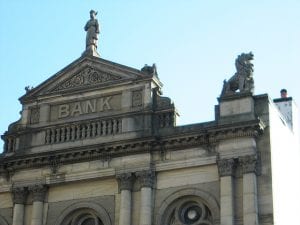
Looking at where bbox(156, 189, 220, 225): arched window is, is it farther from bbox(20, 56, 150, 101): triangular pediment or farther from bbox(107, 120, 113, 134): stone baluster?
bbox(20, 56, 150, 101): triangular pediment

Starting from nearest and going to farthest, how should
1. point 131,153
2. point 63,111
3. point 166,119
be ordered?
point 131,153
point 166,119
point 63,111

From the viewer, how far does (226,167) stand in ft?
90.0

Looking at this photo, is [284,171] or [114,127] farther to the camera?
[114,127]

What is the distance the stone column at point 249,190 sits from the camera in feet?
86.3

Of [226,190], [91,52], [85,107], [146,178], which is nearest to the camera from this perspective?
[226,190]

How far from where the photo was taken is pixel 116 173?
95.9 ft

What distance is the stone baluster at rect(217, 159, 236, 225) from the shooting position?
26688mm

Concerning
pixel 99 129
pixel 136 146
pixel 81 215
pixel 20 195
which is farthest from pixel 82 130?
pixel 20 195

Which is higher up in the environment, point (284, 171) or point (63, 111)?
point (63, 111)

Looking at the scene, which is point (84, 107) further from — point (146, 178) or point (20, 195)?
point (146, 178)

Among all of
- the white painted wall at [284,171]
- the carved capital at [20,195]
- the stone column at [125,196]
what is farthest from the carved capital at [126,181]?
the white painted wall at [284,171]

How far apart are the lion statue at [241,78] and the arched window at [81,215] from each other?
6.28 m

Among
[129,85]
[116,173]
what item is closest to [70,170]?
[116,173]

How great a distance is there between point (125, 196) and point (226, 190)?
3802 millimetres
